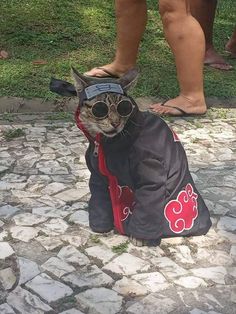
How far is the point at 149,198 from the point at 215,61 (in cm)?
300

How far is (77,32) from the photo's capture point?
224 inches

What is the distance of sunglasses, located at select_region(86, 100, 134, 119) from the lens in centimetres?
237

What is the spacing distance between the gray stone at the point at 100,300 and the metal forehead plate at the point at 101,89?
713 mm

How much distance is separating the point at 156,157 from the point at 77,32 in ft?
11.3

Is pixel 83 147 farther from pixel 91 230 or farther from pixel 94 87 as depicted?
pixel 94 87

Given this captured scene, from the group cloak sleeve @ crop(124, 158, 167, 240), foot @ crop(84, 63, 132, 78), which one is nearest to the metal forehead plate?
cloak sleeve @ crop(124, 158, 167, 240)

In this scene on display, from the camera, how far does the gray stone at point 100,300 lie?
2219 millimetres

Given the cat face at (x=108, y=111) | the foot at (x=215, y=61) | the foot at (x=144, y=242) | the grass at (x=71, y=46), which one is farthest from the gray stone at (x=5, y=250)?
the foot at (x=215, y=61)

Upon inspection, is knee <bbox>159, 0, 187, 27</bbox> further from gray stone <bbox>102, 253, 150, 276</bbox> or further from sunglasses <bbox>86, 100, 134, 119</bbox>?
gray stone <bbox>102, 253, 150, 276</bbox>

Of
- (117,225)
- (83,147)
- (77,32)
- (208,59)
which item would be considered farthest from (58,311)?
(77,32)

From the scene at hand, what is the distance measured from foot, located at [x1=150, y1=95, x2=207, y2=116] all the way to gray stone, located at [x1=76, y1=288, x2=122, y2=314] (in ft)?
6.58

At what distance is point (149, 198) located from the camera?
250 cm

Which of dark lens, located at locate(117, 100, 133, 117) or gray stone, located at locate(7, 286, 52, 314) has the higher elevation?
dark lens, located at locate(117, 100, 133, 117)

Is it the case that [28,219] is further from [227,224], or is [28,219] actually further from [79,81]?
[227,224]
